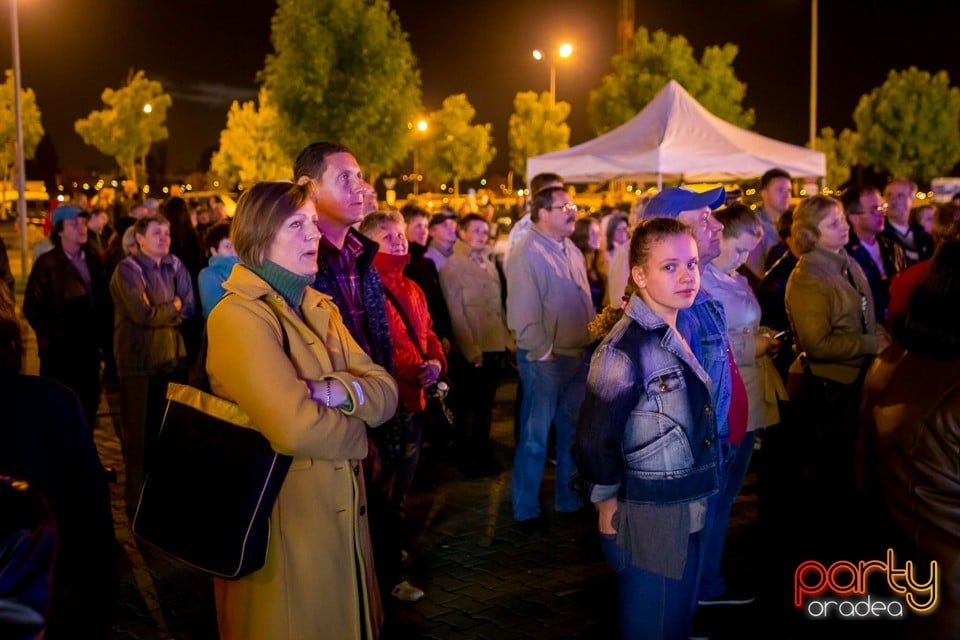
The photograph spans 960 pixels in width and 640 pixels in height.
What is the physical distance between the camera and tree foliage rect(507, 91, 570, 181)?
65438 mm

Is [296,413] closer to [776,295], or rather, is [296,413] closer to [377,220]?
[377,220]

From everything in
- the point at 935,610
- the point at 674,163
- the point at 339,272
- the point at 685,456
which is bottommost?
the point at 935,610

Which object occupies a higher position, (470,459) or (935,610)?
(935,610)

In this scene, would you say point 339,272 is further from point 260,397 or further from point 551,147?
point 551,147

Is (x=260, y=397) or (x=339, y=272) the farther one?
(x=339, y=272)

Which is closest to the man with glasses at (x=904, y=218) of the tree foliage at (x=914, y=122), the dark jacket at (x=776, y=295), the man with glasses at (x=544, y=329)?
the dark jacket at (x=776, y=295)

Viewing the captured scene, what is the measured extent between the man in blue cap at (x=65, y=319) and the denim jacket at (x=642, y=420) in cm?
559

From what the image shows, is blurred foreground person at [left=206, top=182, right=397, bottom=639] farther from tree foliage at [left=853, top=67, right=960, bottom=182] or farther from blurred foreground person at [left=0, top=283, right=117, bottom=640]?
tree foliage at [left=853, top=67, right=960, bottom=182]

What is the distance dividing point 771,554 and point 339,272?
3.56 m

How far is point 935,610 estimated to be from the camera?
3.24m

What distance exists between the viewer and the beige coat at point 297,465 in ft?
10.1

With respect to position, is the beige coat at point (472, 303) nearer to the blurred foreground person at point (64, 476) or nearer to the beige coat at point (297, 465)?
the beige coat at point (297, 465)

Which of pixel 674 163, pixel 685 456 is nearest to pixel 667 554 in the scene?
pixel 685 456

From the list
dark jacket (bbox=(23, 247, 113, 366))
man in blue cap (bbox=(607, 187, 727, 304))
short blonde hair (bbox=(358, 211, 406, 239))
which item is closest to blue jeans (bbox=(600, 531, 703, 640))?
man in blue cap (bbox=(607, 187, 727, 304))
